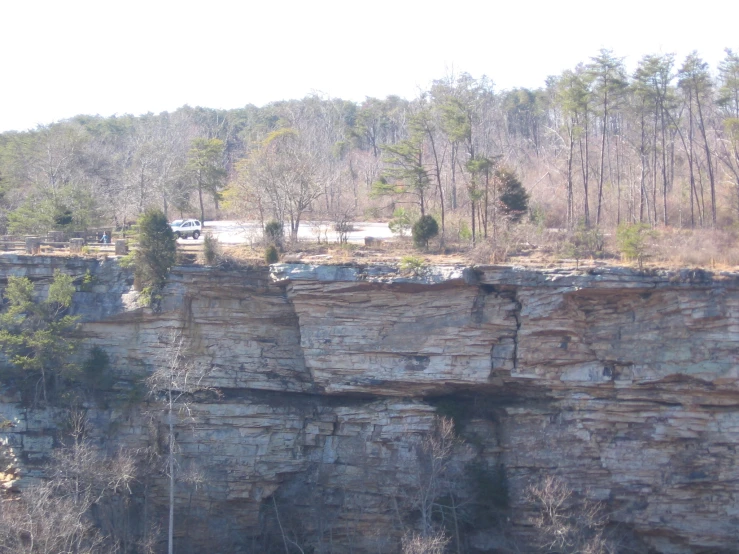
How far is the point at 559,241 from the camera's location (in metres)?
20.2

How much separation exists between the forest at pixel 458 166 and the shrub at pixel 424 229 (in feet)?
4.56

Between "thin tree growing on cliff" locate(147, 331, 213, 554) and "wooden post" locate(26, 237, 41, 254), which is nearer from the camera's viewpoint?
"thin tree growing on cliff" locate(147, 331, 213, 554)

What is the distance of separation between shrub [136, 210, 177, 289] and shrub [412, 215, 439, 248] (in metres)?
7.20

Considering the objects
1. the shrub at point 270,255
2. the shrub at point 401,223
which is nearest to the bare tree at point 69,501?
the shrub at point 270,255

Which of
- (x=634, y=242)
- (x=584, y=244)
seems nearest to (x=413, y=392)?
(x=584, y=244)

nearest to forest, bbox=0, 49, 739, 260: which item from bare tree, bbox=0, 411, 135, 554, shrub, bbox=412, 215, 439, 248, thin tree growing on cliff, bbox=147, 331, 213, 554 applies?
shrub, bbox=412, 215, 439, 248

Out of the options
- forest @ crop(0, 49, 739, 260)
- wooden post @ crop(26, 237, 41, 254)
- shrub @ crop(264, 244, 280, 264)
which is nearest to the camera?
shrub @ crop(264, 244, 280, 264)

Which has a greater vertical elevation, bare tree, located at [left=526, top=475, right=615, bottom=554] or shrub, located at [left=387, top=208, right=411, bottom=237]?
shrub, located at [left=387, top=208, right=411, bottom=237]

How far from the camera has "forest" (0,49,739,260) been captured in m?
22.4

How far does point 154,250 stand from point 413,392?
8278mm

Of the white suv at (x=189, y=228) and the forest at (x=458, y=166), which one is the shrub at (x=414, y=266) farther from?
the white suv at (x=189, y=228)

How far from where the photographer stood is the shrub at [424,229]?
20.6m

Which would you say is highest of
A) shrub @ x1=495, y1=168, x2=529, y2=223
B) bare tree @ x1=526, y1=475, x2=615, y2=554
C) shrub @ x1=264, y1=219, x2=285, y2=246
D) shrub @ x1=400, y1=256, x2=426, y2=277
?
shrub @ x1=495, y1=168, x2=529, y2=223

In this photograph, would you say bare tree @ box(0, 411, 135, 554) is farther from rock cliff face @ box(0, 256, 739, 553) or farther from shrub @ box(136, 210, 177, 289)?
shrub @ box(136, 210, 177, 289)
